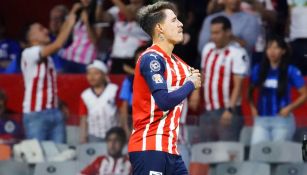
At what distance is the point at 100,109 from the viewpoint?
37.9ft

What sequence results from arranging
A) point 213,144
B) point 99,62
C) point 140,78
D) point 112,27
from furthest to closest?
point 112,27
point 99,62
point 213,144
point 140,78

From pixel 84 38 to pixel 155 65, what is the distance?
6.09m

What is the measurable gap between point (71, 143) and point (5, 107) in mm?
980

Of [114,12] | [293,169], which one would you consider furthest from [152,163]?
[114,12]

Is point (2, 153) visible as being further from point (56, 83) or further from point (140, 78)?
point (140, 78)

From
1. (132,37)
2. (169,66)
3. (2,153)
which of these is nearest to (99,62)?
(132,37)

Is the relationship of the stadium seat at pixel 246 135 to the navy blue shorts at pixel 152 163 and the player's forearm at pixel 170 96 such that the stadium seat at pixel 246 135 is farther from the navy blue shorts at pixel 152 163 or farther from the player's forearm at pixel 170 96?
the player's forearm at pixel 170 96

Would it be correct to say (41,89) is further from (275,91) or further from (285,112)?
(285,112)

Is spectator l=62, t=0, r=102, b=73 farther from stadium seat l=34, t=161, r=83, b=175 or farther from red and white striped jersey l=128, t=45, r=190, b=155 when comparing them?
red and white striped jersey l=128, t=45, r=190, b=155

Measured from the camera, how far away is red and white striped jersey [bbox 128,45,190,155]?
6.89 metres

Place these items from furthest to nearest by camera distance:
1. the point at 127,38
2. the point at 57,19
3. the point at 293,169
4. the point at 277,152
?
the point at 57,19, the point at 127,38, the point at 277,152, the point at 293,169

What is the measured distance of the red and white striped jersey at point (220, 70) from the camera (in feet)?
36.6

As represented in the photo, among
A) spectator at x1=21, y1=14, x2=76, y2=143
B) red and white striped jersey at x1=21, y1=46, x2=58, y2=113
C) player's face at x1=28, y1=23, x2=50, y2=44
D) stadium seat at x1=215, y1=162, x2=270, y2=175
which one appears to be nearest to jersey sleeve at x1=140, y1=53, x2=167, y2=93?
stadium seat at x1=215, y1=162, x2=270, y2=175

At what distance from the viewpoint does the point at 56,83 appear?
12.2 m
